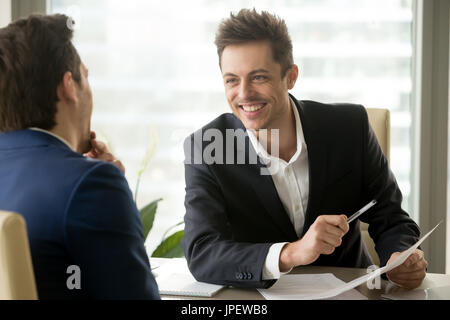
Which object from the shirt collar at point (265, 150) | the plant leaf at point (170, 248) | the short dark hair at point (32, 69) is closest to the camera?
the short dark hair at point (32, 69)

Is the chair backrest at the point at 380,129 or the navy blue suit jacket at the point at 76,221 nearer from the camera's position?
the navy blue suit jacket at the point at 76,221

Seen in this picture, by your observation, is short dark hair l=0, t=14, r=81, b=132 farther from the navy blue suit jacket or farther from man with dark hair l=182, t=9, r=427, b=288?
man with dark hair l=182, t=9, r=427, b=288

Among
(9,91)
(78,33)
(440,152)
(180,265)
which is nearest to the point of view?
(9,91)

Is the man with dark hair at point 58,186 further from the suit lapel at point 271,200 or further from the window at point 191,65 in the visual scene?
the window at point 191,65

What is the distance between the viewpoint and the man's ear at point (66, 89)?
41.2 inches

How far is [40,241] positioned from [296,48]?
93.1 inches

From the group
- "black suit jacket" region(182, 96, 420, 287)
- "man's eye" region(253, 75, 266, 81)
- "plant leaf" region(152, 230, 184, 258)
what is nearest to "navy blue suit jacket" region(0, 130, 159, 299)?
"black suit jacket" region(182, 96, 420, 287)

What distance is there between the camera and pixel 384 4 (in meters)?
2.94

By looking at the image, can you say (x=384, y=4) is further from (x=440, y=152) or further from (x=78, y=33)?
(x=78, y=33)

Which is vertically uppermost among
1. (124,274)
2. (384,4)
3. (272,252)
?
(384,4)

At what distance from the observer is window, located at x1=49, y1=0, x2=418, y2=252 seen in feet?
9.73

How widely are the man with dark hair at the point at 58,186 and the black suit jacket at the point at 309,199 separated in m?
0.52

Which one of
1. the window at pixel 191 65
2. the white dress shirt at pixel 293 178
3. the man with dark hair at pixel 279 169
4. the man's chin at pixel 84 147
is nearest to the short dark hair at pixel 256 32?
the man with dark hair at pixel 279 169
